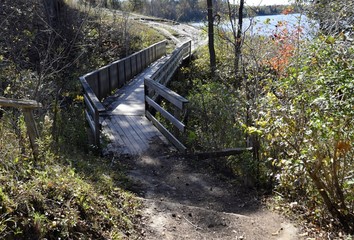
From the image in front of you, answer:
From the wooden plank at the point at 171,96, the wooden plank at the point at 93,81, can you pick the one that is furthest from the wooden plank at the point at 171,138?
the wooden plank at the point at 93,81

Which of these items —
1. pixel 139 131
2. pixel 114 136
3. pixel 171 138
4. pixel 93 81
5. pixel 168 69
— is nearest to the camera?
pixel 171 138

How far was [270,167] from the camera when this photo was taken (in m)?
6.58

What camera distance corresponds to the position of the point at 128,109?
10.5 m

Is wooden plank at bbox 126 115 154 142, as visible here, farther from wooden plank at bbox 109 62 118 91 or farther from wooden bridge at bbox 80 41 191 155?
wooden plank at bbox 109 62 118 91

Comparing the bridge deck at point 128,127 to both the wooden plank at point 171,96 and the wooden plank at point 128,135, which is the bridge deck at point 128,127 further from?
the wooden plank at point 171,96

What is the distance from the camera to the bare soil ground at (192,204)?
4.53 metres

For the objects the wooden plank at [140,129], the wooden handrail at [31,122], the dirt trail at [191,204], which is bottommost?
the dirt trail at [191,204]

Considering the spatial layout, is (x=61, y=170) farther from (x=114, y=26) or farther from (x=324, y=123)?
(x=114, y=26)

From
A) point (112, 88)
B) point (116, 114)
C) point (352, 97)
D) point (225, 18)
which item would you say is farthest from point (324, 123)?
point (225, 18)

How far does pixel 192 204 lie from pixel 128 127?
3821mm

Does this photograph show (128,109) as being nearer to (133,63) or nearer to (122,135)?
(122,135)

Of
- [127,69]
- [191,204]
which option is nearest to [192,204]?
[191,204]

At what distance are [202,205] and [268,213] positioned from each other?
969mm

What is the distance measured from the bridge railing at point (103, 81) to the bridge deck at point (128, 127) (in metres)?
0.40
